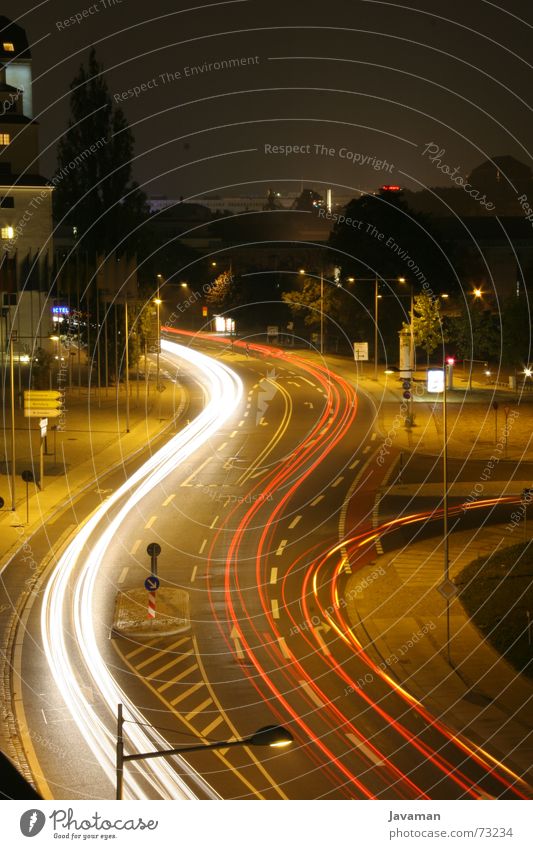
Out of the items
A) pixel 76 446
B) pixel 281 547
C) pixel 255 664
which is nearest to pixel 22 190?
pixel 76 446

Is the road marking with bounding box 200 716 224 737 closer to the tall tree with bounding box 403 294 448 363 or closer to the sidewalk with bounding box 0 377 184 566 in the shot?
the sidewalk with bounding box 0 377 184 566

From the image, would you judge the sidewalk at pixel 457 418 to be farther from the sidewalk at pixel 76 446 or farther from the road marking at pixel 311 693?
the road marking at pixel 311 693

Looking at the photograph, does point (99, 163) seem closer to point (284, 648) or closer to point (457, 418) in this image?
point (457, 418)

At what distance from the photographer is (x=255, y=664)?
2775 centimetres

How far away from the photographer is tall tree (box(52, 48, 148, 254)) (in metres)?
83.1

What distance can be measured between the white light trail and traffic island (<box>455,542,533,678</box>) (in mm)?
9309

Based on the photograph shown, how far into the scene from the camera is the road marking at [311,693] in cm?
2520

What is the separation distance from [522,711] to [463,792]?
458 centimetres

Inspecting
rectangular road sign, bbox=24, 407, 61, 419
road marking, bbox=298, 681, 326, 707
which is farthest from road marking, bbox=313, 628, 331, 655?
rectangular road sign, bbox=24, 407, 61, 419

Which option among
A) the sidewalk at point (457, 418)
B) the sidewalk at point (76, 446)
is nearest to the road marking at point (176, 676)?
the sidewalk at point (76, 446)

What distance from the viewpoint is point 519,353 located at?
278ft

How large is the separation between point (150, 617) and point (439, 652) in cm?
731
